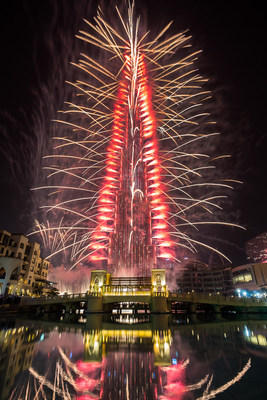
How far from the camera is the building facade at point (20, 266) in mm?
52906

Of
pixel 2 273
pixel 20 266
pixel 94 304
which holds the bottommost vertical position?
pixel 94 304

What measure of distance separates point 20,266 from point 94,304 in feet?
95.0

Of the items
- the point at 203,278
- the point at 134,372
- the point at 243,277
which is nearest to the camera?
the point at 134,372

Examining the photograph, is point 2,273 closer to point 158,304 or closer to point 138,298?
point 138,298

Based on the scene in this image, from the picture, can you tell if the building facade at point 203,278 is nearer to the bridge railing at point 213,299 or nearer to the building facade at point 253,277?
the building facade at point 253,277

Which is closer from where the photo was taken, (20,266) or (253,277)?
(20,266)

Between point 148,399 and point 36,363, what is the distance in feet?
20.2

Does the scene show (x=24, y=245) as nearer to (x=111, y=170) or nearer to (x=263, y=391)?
(x=111, y=170)

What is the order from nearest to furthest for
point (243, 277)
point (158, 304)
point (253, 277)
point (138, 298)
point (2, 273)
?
point (158, 304)
point (138, 298)
point (2, 273)
point (253, 277)
point (243, 277)

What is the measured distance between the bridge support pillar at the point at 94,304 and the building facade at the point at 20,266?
2478 cm

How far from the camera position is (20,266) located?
57.2 meters

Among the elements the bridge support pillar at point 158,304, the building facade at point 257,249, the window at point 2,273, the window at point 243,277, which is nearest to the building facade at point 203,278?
the building facade at point 257,249

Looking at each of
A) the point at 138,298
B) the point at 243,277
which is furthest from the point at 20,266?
the point at 243,277

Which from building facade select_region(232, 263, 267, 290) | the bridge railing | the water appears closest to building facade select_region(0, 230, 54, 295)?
the bridge railing
